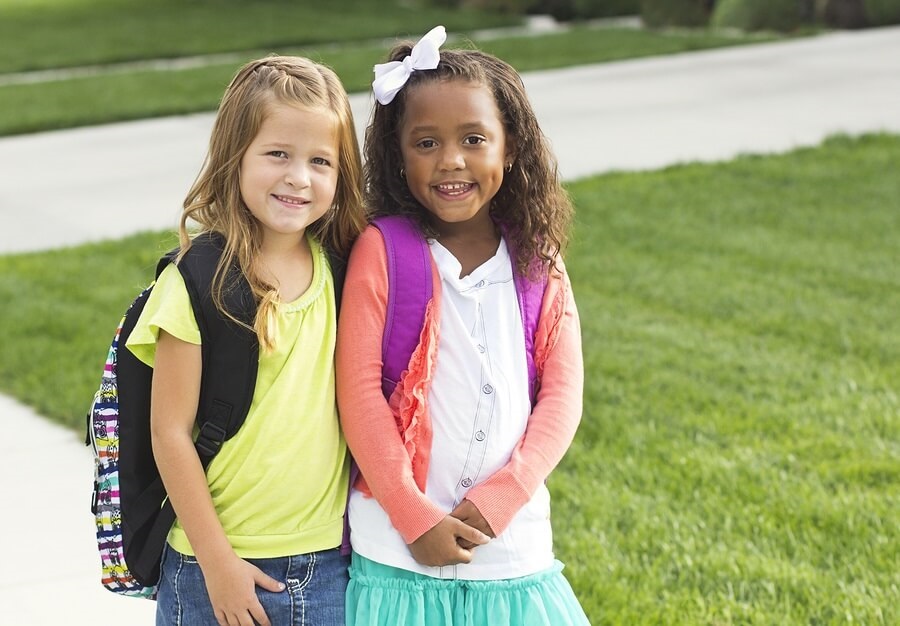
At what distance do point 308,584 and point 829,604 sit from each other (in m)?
1.49

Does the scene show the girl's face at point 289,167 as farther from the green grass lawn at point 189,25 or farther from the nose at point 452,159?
the green grass lawn at point 189,25

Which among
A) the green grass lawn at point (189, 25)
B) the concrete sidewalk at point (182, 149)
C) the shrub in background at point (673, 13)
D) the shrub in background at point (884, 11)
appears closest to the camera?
the concrete sidewalk at point (182, 149)

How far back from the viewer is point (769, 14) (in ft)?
49.3

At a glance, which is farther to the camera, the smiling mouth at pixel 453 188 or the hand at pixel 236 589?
the smiling mouth at pixel 453 188

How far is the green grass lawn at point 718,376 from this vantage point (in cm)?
337

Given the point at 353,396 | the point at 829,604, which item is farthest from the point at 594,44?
the point at 353,396

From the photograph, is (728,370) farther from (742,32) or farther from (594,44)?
Result: (742,32)

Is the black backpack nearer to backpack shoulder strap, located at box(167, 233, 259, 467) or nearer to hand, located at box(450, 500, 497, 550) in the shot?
backpack shoulder strap, located at box(167, 233, 259, 467)

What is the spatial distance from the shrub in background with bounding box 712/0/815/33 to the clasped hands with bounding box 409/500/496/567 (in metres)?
13.7

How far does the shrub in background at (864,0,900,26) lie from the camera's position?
14.5 metres

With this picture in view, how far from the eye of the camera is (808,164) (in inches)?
303

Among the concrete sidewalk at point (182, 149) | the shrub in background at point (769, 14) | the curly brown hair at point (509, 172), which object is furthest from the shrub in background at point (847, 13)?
the curly brown hair at point (509, 172)

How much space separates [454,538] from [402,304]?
1.31 ft

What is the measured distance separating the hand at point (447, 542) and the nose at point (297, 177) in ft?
1.95
